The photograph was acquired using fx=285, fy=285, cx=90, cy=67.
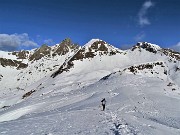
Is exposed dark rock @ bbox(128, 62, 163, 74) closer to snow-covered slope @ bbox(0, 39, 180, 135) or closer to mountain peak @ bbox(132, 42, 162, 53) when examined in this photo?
snow-covered slope @ bbox(0, 39, 180, 135)

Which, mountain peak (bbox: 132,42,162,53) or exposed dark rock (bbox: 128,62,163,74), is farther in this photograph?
mountain peak (bbox: 132,42,162,53)

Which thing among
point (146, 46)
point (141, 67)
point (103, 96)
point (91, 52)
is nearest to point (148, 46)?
point (146, 46)

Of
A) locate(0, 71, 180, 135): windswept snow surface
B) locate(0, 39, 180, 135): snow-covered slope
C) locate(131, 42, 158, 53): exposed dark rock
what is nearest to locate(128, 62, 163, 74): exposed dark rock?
locate(0, 39, 180, 135): snow-covered slope

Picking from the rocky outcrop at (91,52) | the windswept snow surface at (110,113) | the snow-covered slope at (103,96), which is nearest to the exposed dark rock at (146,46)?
the snow-covered slope at (103,96)

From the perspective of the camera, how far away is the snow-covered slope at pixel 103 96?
89.4 ft

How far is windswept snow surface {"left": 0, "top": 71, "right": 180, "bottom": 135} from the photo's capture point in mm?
24584

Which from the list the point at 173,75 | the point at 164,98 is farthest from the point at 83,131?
the point at 173,75

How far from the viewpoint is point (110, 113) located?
38312 mm

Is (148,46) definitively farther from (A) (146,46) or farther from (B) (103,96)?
(B) (103,96)

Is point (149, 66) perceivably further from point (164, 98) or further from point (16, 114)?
point (16, 114)

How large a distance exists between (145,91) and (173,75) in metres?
51.9

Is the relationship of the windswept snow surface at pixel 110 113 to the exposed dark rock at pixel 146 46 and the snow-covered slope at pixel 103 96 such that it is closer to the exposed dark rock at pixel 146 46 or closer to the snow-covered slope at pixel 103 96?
the snow-covered slope at pixel 103 96

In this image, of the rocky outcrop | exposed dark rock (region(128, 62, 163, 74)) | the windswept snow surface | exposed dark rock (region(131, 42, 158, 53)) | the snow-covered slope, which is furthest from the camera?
the rocky outcrop

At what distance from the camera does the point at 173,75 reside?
381 ft
